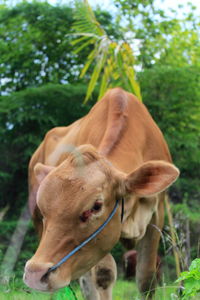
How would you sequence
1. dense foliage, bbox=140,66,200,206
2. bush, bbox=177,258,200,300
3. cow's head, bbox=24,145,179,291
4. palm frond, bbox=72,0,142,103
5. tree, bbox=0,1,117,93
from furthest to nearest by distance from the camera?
tree, bbox=0,1,117,93
dense foliage, bbox=140,66,200,206
palm frond, bbox=72,0,142,103
cow's head, bbox=24,145,179,291
bush, bbox=177,258,200,300

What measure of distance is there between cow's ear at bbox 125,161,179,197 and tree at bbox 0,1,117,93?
22.9 ft

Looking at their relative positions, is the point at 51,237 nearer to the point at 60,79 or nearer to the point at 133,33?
the point at 60,79

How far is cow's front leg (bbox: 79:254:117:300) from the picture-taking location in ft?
15.2

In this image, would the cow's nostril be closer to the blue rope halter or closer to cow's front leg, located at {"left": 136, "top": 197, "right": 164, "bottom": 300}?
the blue rope halter

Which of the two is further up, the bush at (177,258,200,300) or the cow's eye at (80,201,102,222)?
the bush at (177,258,200,300)

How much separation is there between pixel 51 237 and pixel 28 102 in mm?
6681

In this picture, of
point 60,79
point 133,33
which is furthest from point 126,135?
point 133,33

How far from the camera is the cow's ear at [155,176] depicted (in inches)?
153

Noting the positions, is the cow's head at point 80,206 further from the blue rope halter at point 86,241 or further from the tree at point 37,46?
the tree at point 37,46

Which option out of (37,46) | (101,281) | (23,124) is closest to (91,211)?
(101,281)

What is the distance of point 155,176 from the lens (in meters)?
3.92

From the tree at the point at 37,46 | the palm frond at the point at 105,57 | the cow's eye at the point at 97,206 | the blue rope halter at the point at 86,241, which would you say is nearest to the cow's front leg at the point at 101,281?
the blue rope halter at the point at 86,241

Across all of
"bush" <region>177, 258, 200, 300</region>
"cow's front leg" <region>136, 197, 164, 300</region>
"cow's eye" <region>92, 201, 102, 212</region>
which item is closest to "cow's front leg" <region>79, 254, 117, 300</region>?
"cow's front leg" <region>136, 197, 164, 300</region>

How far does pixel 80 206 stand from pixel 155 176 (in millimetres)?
655
